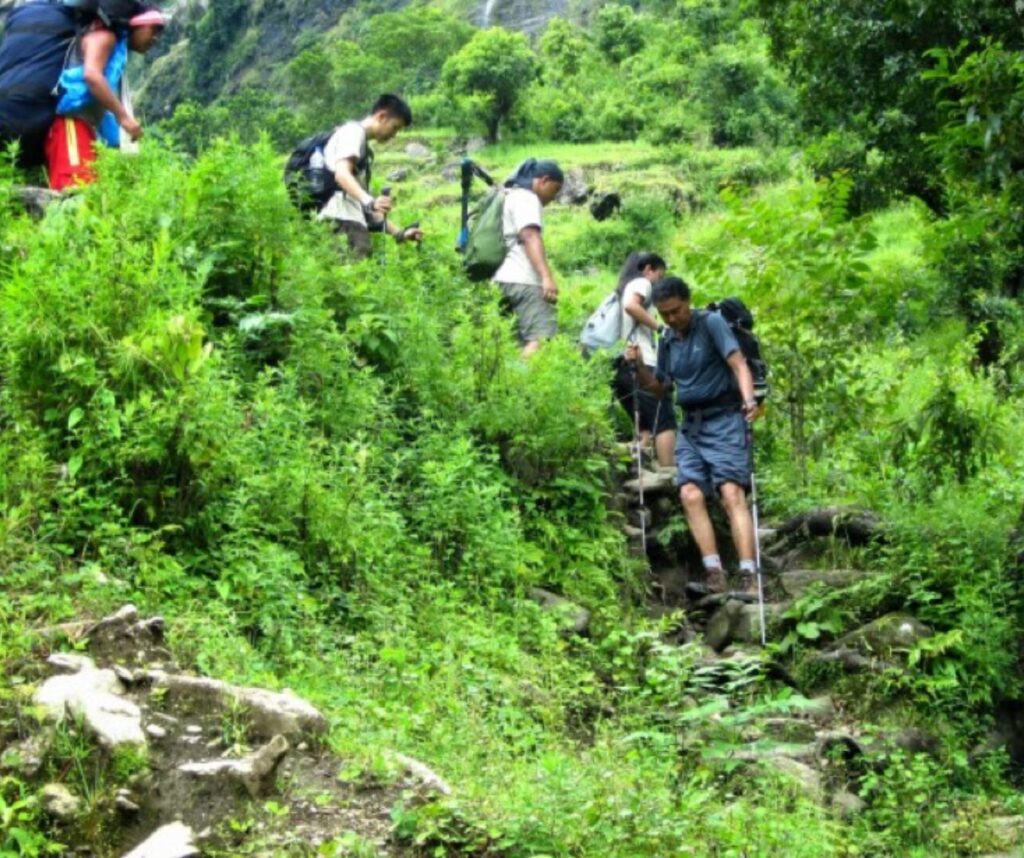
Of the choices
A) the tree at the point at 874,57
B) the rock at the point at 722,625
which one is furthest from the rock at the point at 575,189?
the rock at the point at 722,625

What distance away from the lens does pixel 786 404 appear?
10805mm

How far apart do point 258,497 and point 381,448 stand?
140cm

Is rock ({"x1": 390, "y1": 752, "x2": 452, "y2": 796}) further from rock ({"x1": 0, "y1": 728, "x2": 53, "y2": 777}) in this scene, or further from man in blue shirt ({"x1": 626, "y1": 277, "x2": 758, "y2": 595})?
man in blue shirt ({"x1": 626, "y1": 277, "x2": 758, "y2": 595})

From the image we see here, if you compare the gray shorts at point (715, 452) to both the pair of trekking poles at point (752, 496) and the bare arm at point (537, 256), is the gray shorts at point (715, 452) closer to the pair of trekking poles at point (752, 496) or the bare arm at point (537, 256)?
the pair of trekking poles at point (752, 496)

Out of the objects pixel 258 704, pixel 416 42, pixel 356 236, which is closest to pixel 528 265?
pixel 356 236

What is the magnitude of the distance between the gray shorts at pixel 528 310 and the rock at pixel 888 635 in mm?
3255

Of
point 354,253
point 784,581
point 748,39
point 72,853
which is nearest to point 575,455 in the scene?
point 784,581

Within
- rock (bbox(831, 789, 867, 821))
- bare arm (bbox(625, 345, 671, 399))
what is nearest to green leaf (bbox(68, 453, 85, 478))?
rock (bbox(831, 789, 867, 821))

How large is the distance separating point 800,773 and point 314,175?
5.68 meters

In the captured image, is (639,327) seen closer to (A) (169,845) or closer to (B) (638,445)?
(B) (638,445)

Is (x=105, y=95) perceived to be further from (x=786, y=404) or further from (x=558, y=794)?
(x=558, y=794)

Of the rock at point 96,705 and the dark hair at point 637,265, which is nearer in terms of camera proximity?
the rock at point 96,705

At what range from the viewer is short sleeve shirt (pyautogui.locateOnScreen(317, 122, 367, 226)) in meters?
10.4

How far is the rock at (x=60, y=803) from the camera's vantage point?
4.58m
